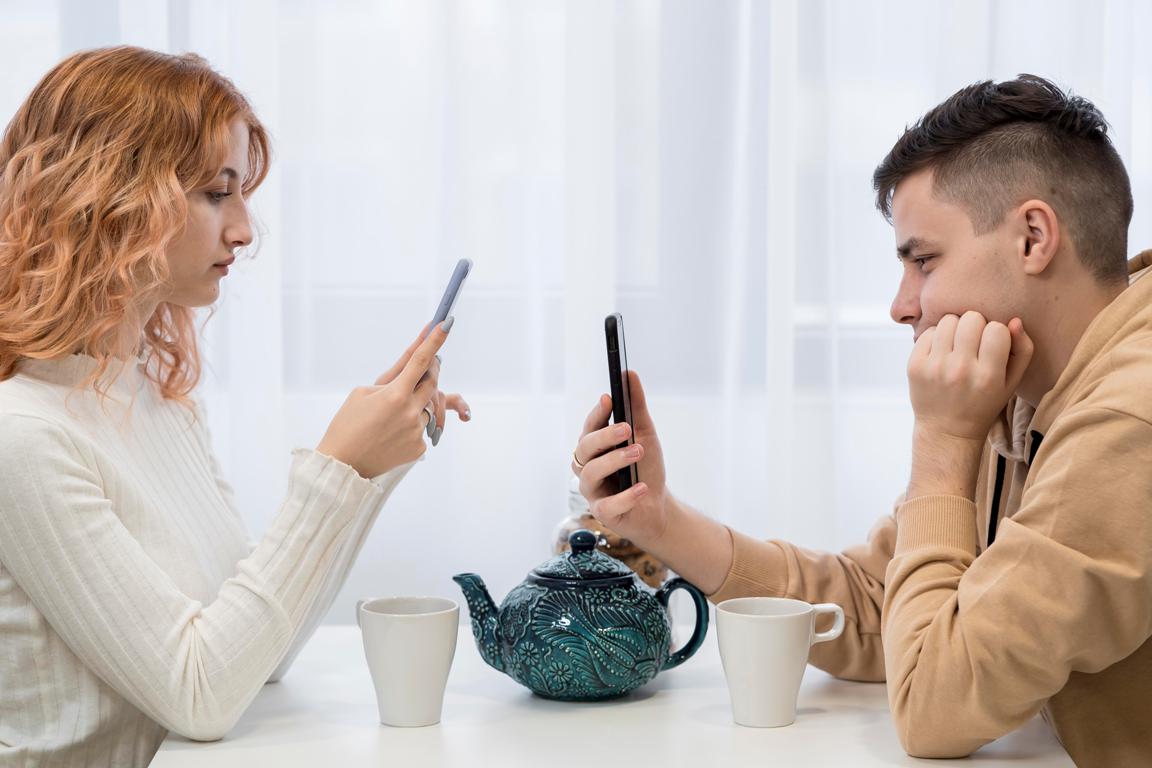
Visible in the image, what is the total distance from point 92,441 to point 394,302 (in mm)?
1047

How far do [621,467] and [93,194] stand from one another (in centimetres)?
55

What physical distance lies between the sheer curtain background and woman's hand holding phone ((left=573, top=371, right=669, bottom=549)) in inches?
32.8

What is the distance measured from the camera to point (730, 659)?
999 millimetres

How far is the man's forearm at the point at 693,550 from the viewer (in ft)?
3.89

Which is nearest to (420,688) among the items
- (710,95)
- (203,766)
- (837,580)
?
(203,766)

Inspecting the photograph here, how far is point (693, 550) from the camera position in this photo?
1188 millimetres

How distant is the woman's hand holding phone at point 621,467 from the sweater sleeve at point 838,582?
105 millimetres

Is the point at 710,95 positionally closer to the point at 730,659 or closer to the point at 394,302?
the point at 394,302

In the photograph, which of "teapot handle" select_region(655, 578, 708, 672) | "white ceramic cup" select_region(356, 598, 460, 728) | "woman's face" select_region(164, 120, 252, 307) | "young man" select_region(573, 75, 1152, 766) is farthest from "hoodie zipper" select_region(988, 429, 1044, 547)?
"woman's face" select_region(164, 120, 252, 307)

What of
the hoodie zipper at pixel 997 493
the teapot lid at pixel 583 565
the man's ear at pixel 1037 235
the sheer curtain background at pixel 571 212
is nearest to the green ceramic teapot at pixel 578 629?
the teapot lid at pixel 583 565

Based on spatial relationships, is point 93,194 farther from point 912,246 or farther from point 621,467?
point 912,246

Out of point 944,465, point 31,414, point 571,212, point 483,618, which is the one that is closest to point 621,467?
point 483,618

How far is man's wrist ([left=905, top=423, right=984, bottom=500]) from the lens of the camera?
100 centimetres

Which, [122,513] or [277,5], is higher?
[277,5]
